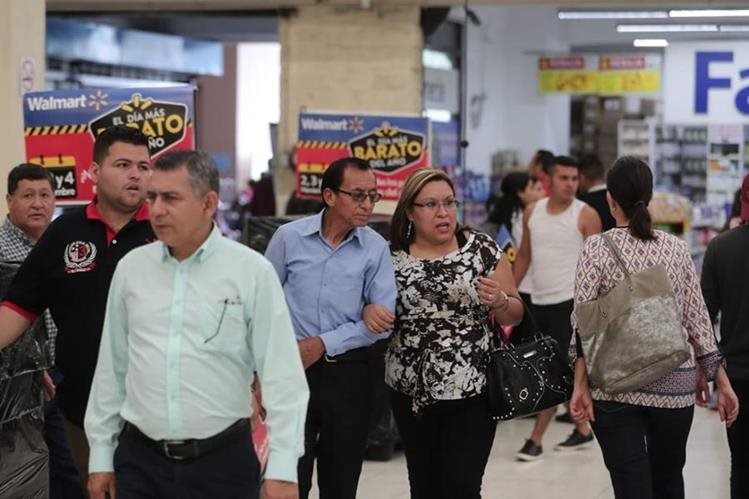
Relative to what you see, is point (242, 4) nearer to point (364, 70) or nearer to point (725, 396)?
point (364, 70)

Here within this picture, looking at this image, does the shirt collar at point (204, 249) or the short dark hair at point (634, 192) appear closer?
the shirt collar at point (204, 249)

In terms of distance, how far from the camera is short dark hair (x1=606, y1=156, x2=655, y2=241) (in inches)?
192

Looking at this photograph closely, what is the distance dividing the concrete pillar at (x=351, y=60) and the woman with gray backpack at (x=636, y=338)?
8584 mm

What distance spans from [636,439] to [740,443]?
89 centimetres

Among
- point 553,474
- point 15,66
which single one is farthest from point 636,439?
point 15,66

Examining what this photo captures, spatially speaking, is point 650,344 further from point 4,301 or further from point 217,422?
point 4,301

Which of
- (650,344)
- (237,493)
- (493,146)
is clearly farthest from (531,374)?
(493,146)

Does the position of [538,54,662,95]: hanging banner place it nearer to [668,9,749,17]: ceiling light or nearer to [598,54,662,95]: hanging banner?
[598,54,662,95]: hanging banner

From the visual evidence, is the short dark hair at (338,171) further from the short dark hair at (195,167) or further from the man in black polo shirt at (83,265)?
the short dark hair at (195,167)

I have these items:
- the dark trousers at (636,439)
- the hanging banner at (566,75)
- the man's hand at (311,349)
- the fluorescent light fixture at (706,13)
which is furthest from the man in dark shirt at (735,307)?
the hanging banner at (566,75)

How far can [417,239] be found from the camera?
5.09m

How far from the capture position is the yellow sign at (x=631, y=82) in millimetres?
21172

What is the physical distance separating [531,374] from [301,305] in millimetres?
862

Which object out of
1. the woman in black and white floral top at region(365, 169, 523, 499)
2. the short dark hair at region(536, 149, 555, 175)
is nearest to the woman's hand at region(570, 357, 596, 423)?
the woman in black and white floral top at region(365, 169, 523, 499)
